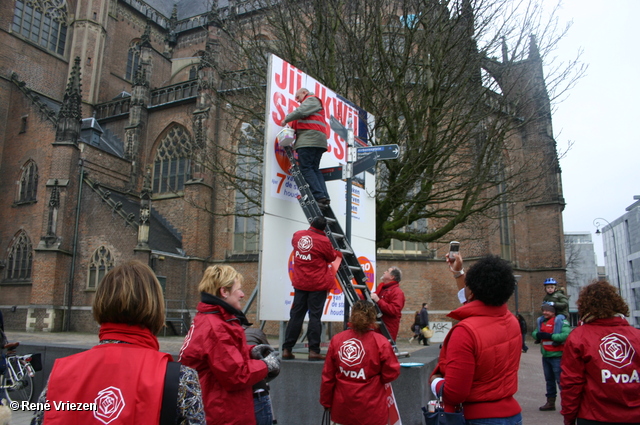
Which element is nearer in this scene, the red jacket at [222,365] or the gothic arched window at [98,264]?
the red jacket at [222,365]

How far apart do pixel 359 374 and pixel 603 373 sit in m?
1.67

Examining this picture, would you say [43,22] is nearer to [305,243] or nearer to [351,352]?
[305,243]

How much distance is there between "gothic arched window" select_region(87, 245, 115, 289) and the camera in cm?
2050

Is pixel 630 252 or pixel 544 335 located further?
pixel 630 252

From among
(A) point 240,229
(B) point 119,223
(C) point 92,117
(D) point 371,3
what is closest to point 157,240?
(B) point 119,223

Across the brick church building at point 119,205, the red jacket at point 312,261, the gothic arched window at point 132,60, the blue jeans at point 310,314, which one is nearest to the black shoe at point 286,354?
the blue jeans at point 310,314

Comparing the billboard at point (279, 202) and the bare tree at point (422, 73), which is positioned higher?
the bare tree at point (422, 73)

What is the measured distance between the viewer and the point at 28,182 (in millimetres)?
23250

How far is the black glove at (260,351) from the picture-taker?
3137 mm

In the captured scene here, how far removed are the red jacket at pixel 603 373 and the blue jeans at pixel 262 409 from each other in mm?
2084

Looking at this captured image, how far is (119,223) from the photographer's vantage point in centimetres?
2048

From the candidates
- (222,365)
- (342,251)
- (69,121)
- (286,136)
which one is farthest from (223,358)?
(69,121)

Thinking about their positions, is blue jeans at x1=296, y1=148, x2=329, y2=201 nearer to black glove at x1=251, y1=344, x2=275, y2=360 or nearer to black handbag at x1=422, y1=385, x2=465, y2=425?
black glove at x1=251, y1=344, x2=275, y2=360

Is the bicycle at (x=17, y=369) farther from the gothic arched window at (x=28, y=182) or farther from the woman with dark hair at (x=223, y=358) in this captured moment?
the gothic arched window at (x=28, y=182)
